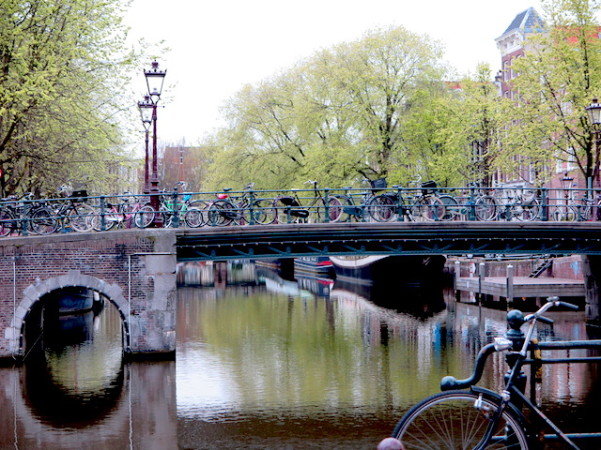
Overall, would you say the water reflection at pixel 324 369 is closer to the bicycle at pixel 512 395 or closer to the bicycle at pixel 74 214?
the bicycle at pixel 74 214

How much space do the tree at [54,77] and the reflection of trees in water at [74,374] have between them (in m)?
5.73

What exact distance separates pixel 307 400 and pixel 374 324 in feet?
42.1

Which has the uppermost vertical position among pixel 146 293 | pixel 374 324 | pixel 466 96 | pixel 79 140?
pixel 466 96

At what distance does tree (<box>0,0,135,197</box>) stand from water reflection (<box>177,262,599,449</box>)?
23.3 feet

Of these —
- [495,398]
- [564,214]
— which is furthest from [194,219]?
[495,398]

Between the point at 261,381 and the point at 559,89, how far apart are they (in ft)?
61.1

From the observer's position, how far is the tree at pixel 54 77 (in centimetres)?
2469

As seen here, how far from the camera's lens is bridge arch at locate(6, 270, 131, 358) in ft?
66.8

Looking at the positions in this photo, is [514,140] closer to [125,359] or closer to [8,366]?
[125,359]

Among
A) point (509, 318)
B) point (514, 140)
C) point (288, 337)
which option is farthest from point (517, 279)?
point (509, 318)

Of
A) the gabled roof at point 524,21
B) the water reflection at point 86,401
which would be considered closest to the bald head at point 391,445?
the water reflection at point 86,401

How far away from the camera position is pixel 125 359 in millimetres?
20453

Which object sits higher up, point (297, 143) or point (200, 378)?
point (297, 143)

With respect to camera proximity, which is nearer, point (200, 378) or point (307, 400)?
point (307, 400)
